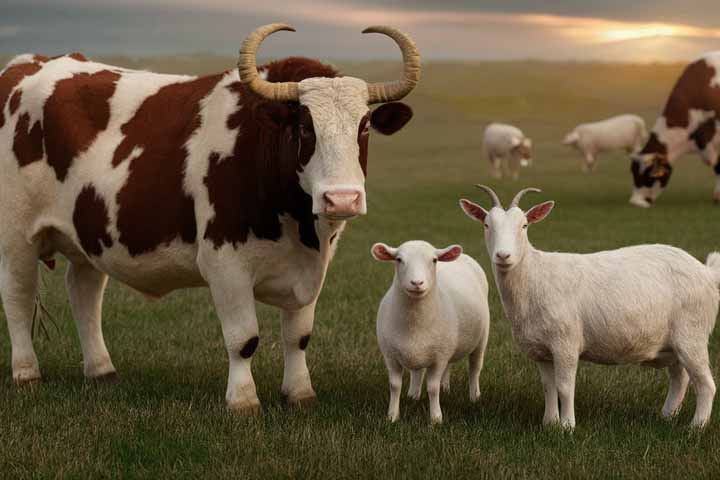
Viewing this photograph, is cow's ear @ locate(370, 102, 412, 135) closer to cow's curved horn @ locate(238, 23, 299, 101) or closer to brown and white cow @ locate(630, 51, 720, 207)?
cow's curved horn @ locate(238, 23, 299, 101)

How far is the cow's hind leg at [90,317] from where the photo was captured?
794 cm

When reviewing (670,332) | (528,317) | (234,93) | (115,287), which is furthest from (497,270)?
(115,287)

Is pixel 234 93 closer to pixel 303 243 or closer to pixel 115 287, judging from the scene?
pixel 303 243

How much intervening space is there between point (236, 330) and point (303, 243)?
0.74 m

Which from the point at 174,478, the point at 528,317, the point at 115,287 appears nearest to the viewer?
the point at 174,478

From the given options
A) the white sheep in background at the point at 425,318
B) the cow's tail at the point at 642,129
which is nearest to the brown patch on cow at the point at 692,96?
Answer: the cow's tail at the point at 642,129

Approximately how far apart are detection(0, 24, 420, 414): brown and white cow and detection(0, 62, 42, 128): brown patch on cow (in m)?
0.02

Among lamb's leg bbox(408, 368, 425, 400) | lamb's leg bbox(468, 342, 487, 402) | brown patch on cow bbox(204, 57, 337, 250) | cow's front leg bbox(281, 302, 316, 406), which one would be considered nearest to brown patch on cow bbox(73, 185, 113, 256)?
brown patch on cow bbox(204, 57, 337, 250)

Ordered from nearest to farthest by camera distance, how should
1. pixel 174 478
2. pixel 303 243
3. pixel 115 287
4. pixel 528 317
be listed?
pixel 174 478 < pixel 528 317 < pixel 303 243 < pixel 115 287

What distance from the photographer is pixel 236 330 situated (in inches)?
258

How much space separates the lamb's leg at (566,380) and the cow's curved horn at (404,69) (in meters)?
1.94

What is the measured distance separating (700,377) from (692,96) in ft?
59.7

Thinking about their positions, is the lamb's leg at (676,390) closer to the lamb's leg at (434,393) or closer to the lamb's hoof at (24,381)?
the lamb's leg at (434,393)

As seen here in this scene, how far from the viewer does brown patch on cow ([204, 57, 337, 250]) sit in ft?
20.7
